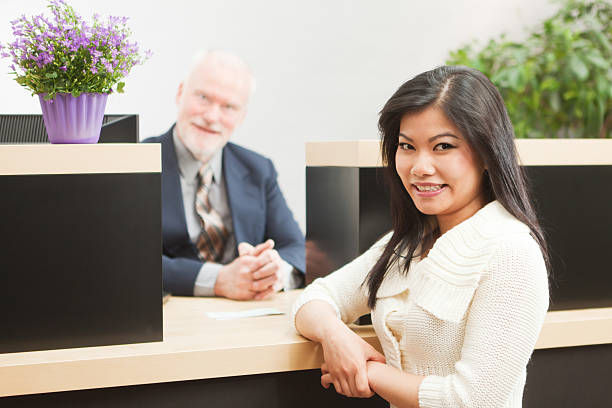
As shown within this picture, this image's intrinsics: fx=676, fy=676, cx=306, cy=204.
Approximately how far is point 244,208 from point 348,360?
135cm

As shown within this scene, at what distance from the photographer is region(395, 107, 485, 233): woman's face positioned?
46.7 inches

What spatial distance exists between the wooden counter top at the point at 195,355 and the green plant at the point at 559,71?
97.3 inches

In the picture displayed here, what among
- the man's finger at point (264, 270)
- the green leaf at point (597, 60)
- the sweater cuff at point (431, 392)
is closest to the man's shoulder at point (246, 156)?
the man's finger at point (264, 270)

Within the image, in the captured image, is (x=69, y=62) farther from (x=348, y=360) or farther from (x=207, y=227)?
(x=207, y=227)

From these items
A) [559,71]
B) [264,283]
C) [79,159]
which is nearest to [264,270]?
[264,283]

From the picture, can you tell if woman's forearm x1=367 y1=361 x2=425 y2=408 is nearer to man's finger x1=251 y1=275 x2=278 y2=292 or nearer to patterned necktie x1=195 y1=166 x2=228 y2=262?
man's finger x1=251 y1=275 x2=278 y2=292

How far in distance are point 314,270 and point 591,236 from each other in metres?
0.72

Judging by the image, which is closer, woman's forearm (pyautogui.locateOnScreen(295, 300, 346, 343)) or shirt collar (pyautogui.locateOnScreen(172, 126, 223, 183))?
woman's forearm (pyautogui.locateOnScreen(295, 300, 346, 343))

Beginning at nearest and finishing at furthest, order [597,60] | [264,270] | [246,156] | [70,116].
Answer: [70,116] < [264,270] < [246,156] < [597,60]

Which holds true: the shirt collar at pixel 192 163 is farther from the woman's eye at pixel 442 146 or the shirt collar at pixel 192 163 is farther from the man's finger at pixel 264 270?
the woman's eye at pixel 442 146

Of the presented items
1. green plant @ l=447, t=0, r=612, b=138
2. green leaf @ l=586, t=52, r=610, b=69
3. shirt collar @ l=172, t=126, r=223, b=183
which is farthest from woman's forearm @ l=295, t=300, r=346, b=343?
green leaf @ l=586, t=52, r=610, b=69

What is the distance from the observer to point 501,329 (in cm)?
109

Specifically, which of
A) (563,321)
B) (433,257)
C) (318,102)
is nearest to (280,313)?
(433,257)

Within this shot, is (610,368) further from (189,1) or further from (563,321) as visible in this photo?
(189,1)
